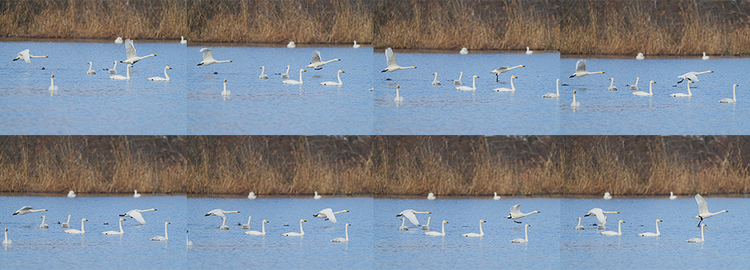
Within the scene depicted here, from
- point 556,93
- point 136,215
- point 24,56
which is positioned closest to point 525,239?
point 556,93

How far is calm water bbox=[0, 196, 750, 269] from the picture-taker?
8516 millimetres

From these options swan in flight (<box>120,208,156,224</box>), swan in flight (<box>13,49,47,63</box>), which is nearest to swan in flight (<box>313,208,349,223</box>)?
swan in flight (<box>120,208,156,224</box>)

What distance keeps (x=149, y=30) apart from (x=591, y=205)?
4.65m

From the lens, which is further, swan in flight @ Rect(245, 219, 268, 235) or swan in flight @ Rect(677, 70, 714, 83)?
swan in flight @ Rect(677, 70, 714, 83)

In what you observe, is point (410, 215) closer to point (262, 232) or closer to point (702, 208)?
point (262, 232)

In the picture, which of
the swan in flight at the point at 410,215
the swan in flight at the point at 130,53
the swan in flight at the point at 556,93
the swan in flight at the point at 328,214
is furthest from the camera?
the swan in flight at the point at 130,53

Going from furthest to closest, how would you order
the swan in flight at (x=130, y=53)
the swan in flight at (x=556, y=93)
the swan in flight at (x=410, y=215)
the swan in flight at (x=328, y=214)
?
1. the swan in flight at (x=130, y=53)
2. the swan in flight at (x=556, y=93)
3. the swan in flight at (x=328, y=214)
4. the swan in flight at (x=410, y=215)

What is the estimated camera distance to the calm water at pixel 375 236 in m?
8.52

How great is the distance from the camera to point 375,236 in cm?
850

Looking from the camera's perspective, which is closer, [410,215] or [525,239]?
[410,215]

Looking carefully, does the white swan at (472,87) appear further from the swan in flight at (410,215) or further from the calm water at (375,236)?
the swan in flight at (410,215)

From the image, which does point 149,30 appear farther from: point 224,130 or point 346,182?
point 346,182

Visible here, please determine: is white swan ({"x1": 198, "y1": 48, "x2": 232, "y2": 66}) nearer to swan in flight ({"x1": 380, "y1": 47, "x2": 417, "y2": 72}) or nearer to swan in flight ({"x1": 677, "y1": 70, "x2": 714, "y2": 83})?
swan in flight ({"x1": 380, "y1": 47, "x2": 417, "y2": 72})

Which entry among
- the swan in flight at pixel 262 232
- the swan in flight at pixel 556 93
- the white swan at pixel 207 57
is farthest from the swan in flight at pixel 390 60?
the swan in flight at pixel 262 232
